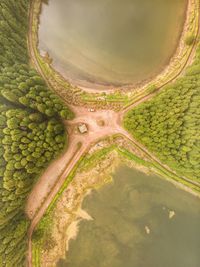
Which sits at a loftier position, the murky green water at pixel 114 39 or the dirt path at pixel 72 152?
the murky green water at pixel 114 39

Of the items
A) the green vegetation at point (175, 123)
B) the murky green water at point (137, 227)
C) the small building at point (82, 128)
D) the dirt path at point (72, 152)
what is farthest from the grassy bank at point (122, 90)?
the murky green water at point (137, 227)

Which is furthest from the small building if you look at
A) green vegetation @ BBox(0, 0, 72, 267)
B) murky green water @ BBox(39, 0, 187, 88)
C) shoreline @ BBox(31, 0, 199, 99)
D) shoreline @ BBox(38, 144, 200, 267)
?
murky green water @ BBox(39, 0, 187, 88)

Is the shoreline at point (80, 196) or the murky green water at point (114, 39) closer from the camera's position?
the shoreline at point (80, 196)

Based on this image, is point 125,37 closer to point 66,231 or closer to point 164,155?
point 164,155

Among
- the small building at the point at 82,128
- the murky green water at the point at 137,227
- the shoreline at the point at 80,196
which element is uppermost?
the small building at the point at 82,128

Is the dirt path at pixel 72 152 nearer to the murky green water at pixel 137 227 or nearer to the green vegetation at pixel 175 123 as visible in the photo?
the green vegetation at pixel 175 123

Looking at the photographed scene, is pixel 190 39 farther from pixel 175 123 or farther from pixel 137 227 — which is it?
pixel 137 227

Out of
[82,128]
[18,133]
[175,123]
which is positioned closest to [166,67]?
[175,123]
